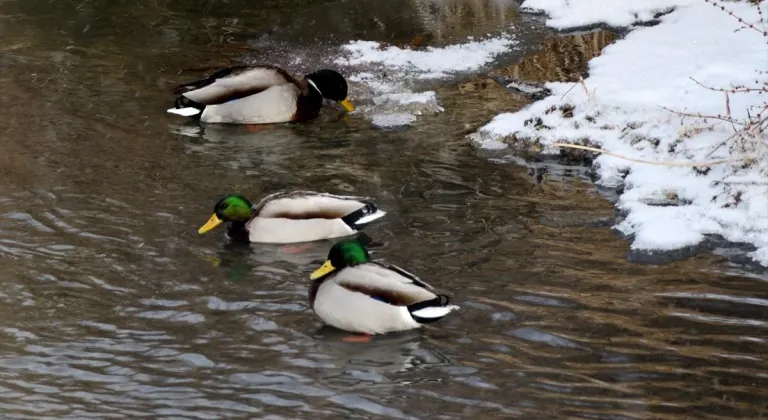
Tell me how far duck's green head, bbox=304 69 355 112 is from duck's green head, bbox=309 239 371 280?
4.39m

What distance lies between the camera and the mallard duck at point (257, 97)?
11281 mm

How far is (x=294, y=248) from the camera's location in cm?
814

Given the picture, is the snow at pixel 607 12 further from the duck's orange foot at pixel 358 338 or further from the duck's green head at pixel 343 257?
the duck's orange foot at pixel 358 338

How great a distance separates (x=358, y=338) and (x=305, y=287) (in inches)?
31.6

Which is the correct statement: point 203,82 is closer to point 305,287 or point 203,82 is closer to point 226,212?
point 226,212

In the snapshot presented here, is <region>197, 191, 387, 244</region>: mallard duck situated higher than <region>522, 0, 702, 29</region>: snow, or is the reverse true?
<region>522, 0, 702, 29</region>: snow

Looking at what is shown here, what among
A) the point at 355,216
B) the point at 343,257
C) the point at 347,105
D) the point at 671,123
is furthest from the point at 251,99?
the point at 343,257

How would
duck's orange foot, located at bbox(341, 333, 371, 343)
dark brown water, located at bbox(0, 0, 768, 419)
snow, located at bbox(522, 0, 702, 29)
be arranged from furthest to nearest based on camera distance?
snow, located at bbox(522, 0, 702, 29)
duck's orange foot, located at bbox(341, 333, 371, 343)
dark brown water, located at bbox(0, 0, 768, 419)

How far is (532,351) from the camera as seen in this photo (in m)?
→ 6.05

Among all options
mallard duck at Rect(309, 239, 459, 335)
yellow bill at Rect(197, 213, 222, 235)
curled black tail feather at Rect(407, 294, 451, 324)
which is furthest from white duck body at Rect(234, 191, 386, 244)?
curled black tail feather at Rect(407, 294, 451, 324)

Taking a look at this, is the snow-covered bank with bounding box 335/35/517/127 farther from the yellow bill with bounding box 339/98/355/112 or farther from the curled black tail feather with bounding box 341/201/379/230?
the curled black tail feather with bounding box 341/201/379/230

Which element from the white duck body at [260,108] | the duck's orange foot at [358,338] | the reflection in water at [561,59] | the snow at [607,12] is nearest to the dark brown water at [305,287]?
the duck's orange foot at [358,338]

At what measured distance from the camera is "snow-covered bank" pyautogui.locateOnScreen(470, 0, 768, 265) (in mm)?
7832

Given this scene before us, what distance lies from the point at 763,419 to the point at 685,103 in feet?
16.4
